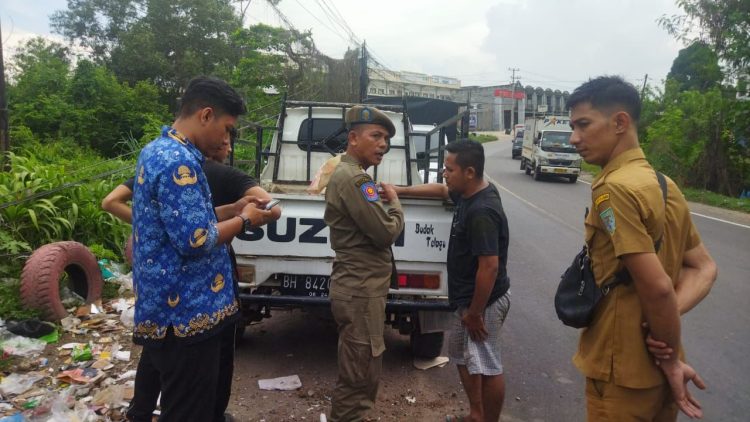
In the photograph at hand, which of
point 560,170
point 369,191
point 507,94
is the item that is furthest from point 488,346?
point 507,94

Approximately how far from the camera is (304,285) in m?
3.81

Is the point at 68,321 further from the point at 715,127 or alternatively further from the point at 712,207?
the point at 715,127

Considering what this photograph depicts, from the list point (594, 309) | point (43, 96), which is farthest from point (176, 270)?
point (43, 96)

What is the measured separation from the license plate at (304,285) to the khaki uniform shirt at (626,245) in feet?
7.22

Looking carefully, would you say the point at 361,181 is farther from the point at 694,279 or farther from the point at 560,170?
the point at 560,170

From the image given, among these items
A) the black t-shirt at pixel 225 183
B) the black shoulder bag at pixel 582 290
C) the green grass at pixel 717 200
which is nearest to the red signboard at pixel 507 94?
the green grass at pixel 717 200

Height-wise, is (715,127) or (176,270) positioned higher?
(715,127)

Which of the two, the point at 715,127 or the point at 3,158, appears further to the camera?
the point at 715,127

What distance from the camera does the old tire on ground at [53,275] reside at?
14.6 feet

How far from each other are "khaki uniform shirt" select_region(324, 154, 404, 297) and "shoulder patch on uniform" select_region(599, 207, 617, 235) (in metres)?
1.17

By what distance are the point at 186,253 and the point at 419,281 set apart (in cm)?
214

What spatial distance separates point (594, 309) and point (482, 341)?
1.14 metres

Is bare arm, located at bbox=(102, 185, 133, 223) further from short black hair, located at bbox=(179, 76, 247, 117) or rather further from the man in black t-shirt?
the man in black t-shirt

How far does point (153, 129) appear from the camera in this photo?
520 inches
